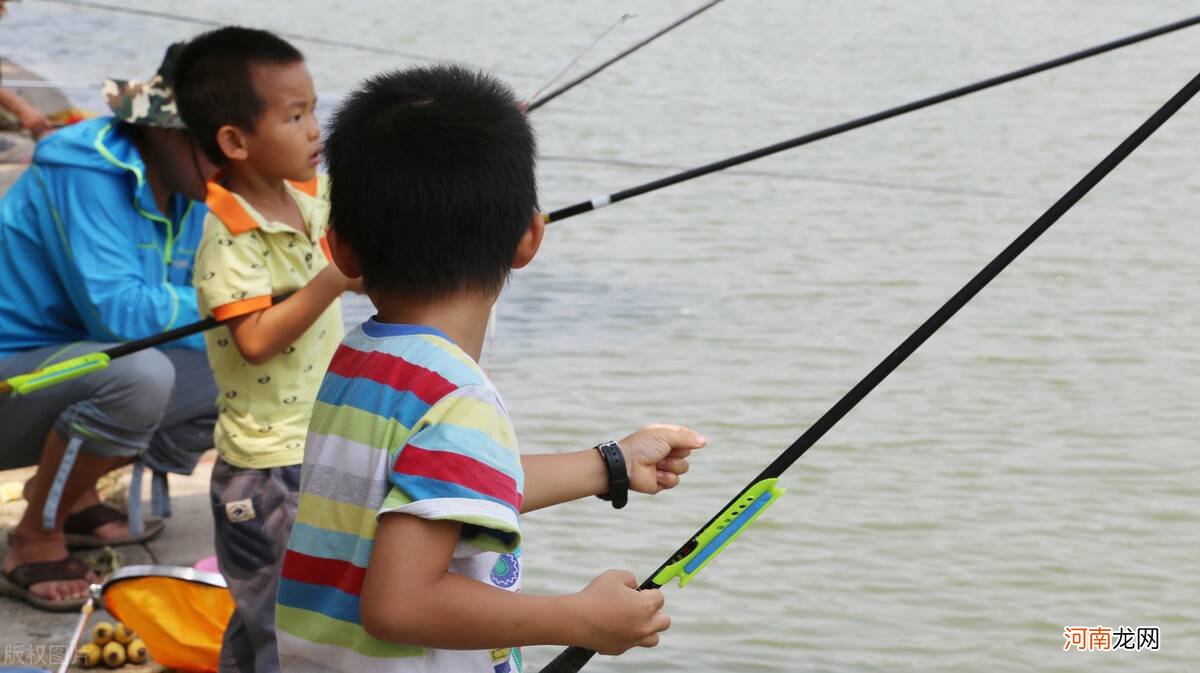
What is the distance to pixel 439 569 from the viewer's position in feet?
4.17

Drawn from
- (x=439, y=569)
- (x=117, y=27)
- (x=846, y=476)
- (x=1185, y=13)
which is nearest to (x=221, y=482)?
(x=439, y=569)

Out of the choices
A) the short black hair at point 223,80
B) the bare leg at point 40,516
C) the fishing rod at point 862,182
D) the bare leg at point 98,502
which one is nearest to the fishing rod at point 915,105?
the short black hair at point 223,80

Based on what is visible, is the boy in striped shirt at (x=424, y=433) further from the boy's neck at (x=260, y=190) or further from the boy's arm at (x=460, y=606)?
the boy's neck at (x=260, y=190)

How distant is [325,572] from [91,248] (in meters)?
1.48

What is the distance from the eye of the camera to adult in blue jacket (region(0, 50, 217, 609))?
8.75 feet

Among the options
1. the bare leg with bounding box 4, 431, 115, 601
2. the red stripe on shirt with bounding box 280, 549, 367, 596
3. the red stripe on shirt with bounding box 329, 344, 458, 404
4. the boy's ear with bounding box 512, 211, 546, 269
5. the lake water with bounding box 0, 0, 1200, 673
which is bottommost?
the lake water with bounding box 0, 0, 1200, 673

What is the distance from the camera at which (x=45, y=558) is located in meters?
2.72

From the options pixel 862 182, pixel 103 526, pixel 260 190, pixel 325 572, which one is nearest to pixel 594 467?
pixel 325 572

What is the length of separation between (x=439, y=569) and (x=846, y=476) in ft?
8.68

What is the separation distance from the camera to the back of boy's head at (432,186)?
1.34 metres

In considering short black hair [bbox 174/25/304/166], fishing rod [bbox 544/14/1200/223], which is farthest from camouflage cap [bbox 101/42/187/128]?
fishing rod [bbox 544/14/1200/223]

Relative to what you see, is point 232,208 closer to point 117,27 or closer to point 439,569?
point 439,569

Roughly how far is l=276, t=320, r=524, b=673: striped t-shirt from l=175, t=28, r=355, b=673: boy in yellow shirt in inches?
29.5

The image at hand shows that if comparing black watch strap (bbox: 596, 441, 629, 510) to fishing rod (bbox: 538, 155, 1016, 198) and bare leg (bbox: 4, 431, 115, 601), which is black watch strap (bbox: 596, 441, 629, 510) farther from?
fishing rod (bbox: 538, 155, 1016, 198)
